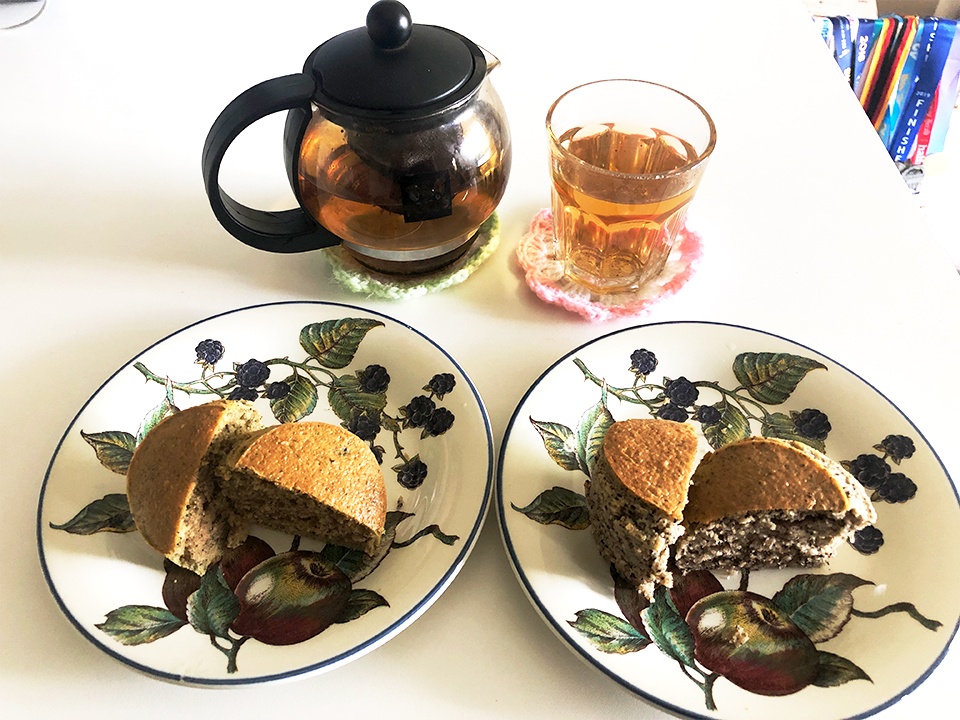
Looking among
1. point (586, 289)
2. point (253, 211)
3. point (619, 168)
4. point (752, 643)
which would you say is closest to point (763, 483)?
point (752, 643)

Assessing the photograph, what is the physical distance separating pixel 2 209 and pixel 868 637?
1.10m

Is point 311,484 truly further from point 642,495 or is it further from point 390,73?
point 390,73

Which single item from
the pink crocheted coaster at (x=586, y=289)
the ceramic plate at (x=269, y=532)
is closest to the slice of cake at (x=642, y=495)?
the ceramic plate at (x=269, y=532)

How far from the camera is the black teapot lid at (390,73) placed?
2.27 ft

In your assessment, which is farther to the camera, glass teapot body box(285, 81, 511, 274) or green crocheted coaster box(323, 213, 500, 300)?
green crocheted coaster box(323, 213, 500, 300)

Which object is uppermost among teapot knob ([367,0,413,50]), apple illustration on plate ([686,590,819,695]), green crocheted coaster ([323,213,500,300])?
teapot knob ([367,0,413,50])

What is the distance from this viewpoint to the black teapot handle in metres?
0.71

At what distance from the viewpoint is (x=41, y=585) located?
66cm

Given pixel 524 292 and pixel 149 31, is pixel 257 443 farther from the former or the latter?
pixel 149 31

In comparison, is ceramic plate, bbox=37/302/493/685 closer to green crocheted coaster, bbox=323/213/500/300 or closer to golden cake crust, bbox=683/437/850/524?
green crocheted coaster, bbox=323/213/500/300

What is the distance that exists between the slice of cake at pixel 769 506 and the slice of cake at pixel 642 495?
0.08ft

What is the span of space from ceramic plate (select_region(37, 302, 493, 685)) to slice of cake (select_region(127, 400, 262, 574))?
0.03 m

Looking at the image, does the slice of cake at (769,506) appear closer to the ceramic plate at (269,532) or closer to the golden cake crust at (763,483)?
the golden cake crust at (763,483)

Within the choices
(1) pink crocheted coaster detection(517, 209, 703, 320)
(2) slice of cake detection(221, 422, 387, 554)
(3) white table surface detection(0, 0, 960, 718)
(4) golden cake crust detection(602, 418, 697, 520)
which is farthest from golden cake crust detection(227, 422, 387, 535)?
(1) pink crocheted coaster detection(517, 209, 703, 320)
